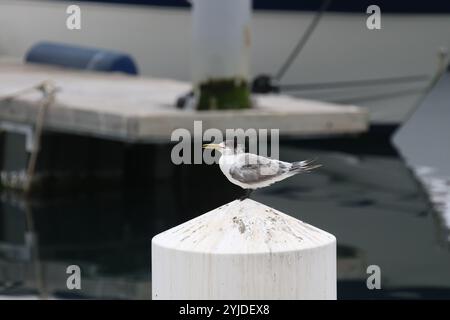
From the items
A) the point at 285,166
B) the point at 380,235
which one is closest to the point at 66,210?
the point at 380,235

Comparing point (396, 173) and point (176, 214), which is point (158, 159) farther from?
point (396, 173)

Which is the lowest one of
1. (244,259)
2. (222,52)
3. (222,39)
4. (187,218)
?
(187,218)

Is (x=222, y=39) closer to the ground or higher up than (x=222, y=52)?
higher up

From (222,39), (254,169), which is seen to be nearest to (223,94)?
(222,39)

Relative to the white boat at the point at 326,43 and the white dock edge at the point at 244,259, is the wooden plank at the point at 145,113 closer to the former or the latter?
the white boat at the point at 326,43

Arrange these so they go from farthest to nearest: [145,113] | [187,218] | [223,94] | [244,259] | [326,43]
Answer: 1. [326,43]
2. [187,218]
3. [223,94]
4. [145,113]
5. [244,259]

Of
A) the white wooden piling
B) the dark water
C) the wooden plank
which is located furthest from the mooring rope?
the white wooden piling

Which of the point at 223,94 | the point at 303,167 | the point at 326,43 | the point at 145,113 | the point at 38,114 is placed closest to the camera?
the point at 303,167

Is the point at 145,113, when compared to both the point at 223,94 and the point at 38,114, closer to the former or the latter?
the point at 223,94
